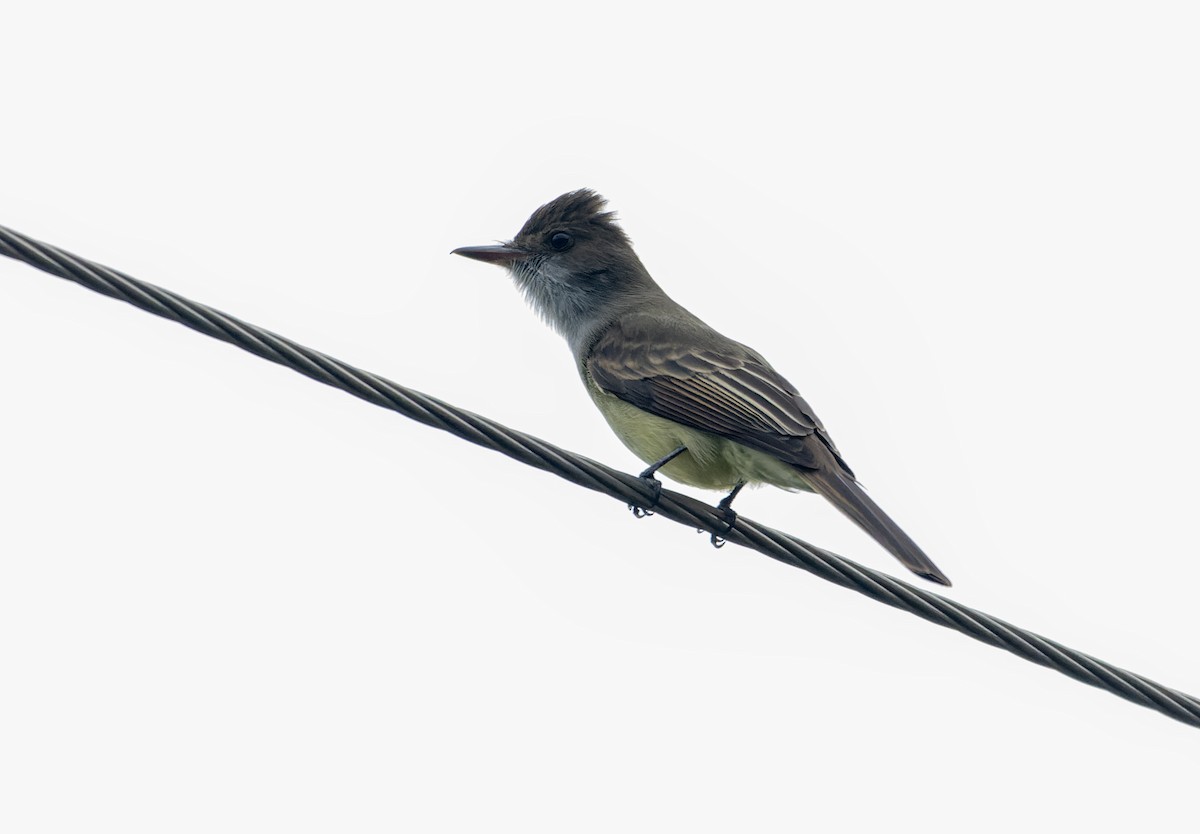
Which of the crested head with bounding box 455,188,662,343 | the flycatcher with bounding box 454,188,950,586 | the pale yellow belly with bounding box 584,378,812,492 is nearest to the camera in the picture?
the flycatcher with bounding box 454,188,950,586

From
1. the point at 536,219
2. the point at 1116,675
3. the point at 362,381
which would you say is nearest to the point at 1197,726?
the point at 1116,675

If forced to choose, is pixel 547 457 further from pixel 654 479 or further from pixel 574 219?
pixel 574 219

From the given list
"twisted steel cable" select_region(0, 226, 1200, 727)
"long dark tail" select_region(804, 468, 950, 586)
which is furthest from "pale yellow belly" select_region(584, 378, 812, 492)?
"twisted steel cable" select_region(0, 226, 1200, 727)

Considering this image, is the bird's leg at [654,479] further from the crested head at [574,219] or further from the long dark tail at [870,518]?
the crested head at [574,219]

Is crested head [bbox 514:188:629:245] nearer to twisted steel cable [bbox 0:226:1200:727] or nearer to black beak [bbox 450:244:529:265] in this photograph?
black beak [bbox 450:244:529:265]

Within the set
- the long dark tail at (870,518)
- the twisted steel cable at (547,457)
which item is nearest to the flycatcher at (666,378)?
the long dark tail at (870,518)

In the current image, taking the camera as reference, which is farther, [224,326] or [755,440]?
[755,440]

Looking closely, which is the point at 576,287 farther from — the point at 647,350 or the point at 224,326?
the point at 224,326

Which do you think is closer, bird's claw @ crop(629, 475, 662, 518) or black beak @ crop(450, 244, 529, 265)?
bird's claw @ crop(629, 475, 662, 518)
